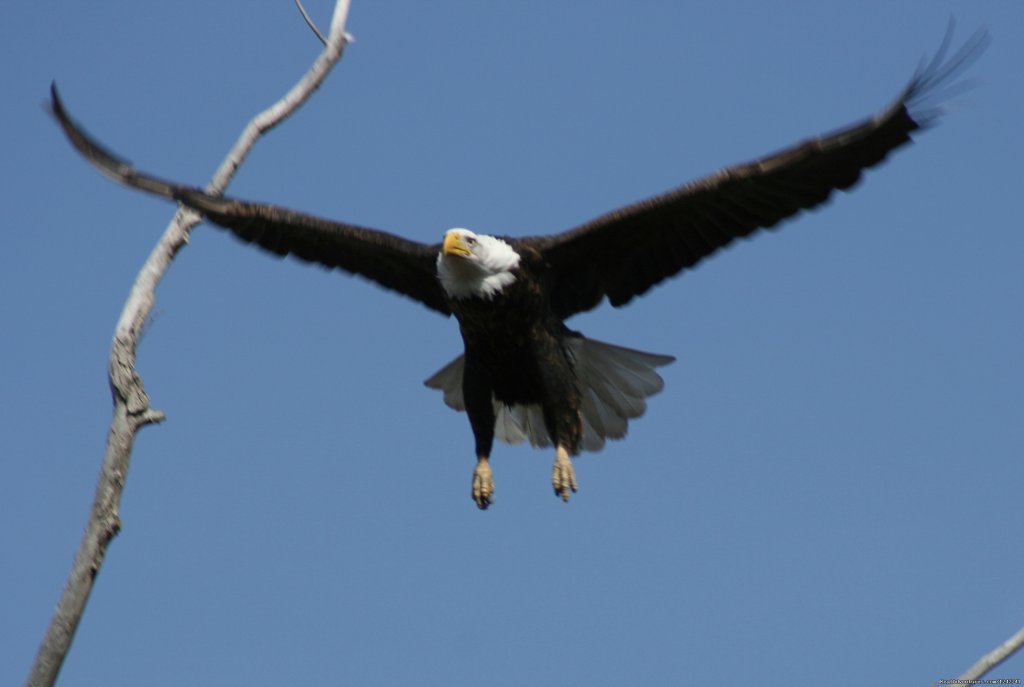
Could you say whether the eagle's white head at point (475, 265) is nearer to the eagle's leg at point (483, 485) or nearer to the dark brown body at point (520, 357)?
the dark brown body at point (520, 357)

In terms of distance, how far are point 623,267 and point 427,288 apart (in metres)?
0.98

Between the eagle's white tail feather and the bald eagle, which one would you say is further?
the eagle's white tail feather

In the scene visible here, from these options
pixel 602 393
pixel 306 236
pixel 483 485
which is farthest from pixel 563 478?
pixel 306 236

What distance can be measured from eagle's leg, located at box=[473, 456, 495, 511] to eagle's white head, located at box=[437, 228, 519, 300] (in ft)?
2.64

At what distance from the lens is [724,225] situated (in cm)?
708

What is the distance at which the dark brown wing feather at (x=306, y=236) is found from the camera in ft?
23.9

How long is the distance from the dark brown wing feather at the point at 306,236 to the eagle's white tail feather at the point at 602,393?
20.1 inches

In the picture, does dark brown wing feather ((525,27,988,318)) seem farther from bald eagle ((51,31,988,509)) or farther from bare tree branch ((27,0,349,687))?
bare tree branch ((27,0,349,687))

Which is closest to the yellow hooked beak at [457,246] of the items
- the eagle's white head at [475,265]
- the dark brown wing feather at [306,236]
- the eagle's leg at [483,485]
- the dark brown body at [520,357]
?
the eagle's white head at [475,265]

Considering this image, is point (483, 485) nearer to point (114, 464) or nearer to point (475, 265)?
point (475, 265)

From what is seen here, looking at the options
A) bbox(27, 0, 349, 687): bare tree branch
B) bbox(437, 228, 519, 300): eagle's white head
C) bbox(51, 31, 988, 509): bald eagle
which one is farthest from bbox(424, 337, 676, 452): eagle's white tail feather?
bbox(27, 0, 349, 687): bare tree branch

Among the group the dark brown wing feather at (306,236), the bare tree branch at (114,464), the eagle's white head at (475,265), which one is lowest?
the bare tree branch at (114,464)

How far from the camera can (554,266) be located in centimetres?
732

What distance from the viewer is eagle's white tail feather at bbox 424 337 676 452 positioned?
771 cm
